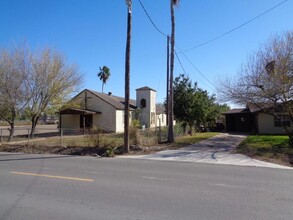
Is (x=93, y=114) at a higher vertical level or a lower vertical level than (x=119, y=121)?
higher

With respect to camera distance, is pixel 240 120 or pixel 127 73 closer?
pixel 127 73

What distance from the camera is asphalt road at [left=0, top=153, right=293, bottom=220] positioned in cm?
574

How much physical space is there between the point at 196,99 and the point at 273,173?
20.7 meters

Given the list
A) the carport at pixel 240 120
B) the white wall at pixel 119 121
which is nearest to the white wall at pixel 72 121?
the white wall at pixel 119 121

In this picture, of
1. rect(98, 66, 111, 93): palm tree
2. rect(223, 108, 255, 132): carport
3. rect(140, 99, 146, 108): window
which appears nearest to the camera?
rect(223, 108, 255, 132): carport

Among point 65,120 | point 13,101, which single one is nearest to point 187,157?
point 13,101

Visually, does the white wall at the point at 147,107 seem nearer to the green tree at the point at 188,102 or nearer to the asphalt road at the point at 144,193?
the green tree at the point at 188,102

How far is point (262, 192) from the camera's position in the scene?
24.8 ft

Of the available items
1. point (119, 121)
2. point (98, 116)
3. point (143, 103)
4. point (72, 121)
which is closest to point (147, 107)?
point (143, 103)

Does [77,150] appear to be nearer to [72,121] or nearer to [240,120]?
[72,121]

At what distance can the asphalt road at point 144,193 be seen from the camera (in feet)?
18.8

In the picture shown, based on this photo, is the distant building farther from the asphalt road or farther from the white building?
the asphalt road

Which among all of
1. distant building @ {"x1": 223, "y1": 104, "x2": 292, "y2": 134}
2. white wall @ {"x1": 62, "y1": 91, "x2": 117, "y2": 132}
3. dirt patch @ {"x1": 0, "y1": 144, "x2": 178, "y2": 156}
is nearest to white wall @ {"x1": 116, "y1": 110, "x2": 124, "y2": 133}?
white wall @ {"x1": 62, "y1": 91, "x2": 117, "y2": 132}

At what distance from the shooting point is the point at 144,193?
7.32 metres
